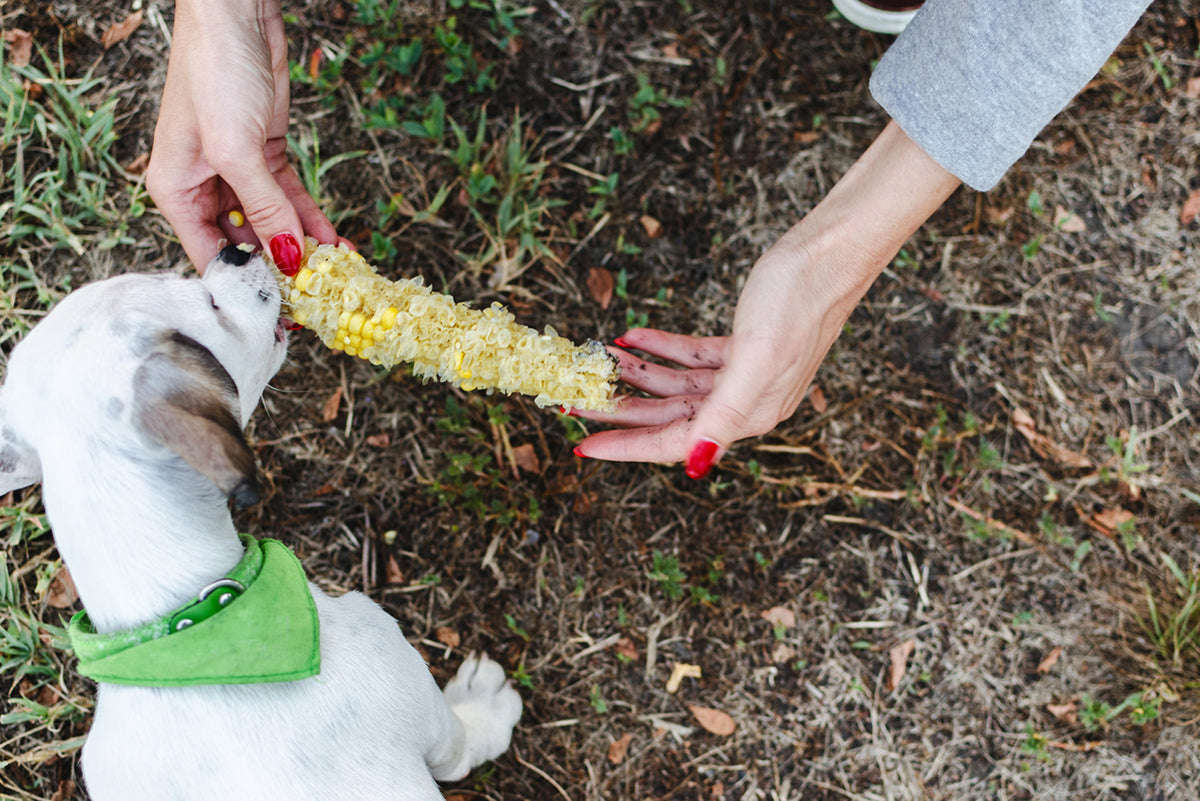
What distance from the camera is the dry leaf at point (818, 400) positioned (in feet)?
13.0

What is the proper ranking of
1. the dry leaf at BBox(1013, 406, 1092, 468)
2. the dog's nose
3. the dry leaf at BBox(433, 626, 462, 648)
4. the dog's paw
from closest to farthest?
1. the dog's nose
2. the dog's paw
3. the dry leaf at BBox(433, 626, 462, 648)
4. the dry leaf at BBox(1013, 406, 1092, 468)

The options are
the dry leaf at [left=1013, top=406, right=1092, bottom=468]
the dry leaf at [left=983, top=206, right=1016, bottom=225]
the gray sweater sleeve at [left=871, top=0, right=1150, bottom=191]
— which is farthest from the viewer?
the dry leaf at [left=983, top=206, right=1016, bottom=225]

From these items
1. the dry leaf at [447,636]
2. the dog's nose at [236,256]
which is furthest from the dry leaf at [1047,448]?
the dog's nose at [236,256]

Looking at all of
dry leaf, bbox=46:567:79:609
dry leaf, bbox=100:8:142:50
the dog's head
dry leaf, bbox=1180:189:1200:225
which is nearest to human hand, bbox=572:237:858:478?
the dog's head

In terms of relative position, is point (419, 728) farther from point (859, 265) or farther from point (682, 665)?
point (859, 265)

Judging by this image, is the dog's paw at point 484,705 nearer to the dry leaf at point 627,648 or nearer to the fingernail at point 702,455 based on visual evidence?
the dry leaf at point 627,648

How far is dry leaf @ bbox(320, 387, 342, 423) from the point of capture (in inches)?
150

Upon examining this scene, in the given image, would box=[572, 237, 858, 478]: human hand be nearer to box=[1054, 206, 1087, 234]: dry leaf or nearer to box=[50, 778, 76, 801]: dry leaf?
box=[1054, 206, 1087, 234]: dry leaf

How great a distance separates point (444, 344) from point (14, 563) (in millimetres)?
2457

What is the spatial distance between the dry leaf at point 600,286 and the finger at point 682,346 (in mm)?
677

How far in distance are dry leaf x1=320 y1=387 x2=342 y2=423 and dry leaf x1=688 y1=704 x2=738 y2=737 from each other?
223 cm

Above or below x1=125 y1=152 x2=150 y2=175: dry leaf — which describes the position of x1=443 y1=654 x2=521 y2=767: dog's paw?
below

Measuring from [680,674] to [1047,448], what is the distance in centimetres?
223

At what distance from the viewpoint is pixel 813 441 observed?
394cm
